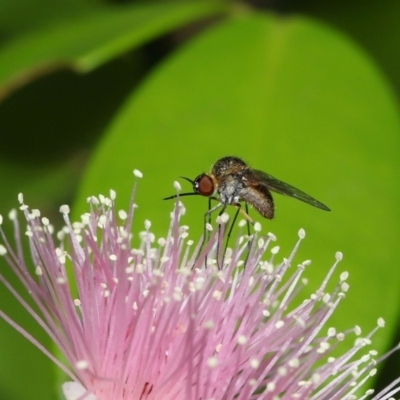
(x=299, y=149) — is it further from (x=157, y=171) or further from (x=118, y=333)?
(x=118, y=333)

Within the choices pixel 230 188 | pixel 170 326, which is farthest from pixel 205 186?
pixel 170 326

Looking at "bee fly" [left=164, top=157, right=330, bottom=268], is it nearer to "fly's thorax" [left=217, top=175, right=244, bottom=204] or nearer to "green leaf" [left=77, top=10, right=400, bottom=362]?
"fly's thorax" [left=217, top=175, right=244, bottom=204]

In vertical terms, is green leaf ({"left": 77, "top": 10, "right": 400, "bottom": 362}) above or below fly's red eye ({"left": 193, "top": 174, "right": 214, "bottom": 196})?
above

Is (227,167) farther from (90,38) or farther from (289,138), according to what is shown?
(90,38)

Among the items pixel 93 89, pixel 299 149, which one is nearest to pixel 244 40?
pixel 299 149

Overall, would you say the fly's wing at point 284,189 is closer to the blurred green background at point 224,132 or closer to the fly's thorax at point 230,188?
the fly's thorax at point 230,188

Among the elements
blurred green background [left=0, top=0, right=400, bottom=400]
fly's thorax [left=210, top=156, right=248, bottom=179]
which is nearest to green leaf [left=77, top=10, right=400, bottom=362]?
blurred green background [left=0, top=0, right=400, bottom=400]

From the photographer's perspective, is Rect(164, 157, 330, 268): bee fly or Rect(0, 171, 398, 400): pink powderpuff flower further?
Rect(164, 157, 330, 268): bee fly
